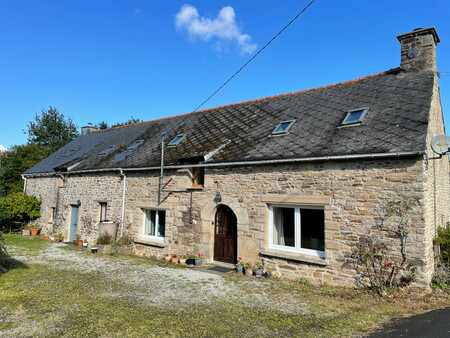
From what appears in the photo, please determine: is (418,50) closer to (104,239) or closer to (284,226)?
(284,226)

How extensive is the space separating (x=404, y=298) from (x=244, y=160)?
15.9ft

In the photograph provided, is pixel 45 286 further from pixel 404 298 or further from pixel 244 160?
pixel 404 298

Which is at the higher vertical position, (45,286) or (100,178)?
(100,178)

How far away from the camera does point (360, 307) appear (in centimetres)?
536

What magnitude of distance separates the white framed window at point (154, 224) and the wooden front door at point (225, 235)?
2518 mm

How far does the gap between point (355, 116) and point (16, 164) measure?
25.3 m

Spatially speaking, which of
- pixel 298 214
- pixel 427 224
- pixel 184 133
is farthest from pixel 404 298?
pixel 184 133

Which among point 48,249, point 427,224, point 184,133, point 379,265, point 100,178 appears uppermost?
point 184,133

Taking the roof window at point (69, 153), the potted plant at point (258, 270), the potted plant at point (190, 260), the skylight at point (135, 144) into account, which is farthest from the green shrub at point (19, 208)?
the potted plant at point (258, 270)

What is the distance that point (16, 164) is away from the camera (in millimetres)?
22578

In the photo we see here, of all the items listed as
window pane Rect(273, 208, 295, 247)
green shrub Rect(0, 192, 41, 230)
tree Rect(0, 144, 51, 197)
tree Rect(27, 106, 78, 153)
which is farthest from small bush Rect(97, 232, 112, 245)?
tree Rect(27, 106, 78, 153)

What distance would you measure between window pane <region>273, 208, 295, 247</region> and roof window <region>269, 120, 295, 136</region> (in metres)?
2.39

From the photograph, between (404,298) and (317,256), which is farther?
(317,256)

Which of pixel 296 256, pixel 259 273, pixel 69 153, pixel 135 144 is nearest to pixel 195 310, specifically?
pixel 259 273
